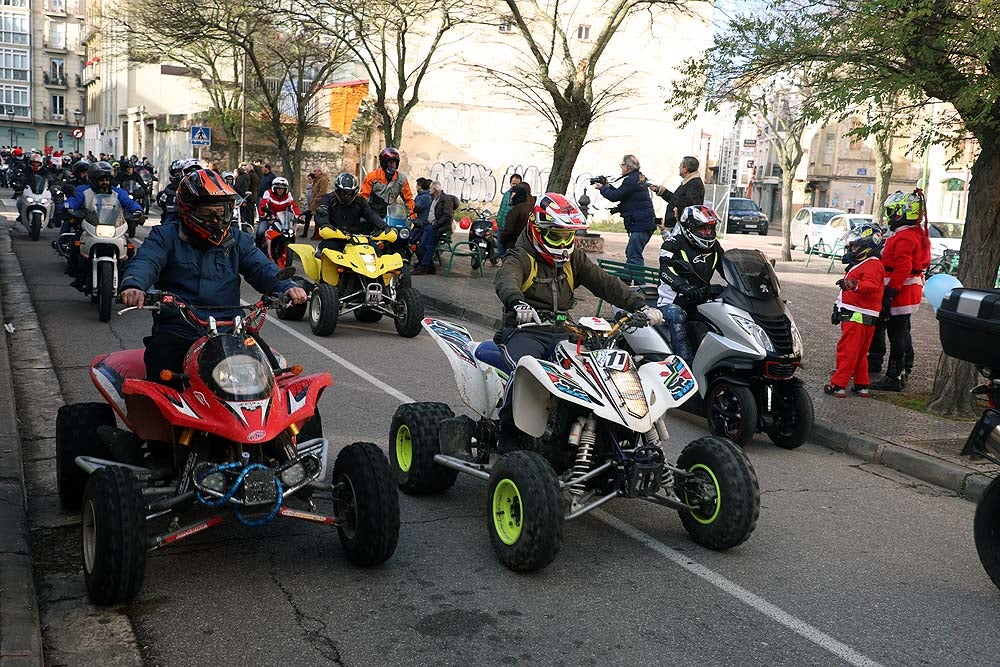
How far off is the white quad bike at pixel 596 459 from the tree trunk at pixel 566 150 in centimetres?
1243

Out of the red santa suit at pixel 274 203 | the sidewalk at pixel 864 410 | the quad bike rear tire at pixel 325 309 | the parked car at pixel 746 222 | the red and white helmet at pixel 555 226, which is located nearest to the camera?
the red and white helmet at pixel 555 226

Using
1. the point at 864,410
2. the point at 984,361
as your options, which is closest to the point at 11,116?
the point at 864,410

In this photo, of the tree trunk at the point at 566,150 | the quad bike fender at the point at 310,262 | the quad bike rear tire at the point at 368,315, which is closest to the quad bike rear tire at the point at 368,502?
the quad bike fender at the point at 310,262

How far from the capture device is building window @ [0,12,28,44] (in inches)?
4247

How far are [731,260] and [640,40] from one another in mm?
37815

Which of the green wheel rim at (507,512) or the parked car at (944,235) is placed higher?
the parked car at (944,235)

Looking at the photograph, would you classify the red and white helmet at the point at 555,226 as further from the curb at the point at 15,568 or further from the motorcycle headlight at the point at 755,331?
the curb at the point at 15,568

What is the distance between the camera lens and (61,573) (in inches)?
198

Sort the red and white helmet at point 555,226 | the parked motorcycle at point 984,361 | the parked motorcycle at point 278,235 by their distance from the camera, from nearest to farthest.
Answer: the parked motorcycle at point 984,361
the red and white helmet at point 555,226
the parked motorcycle at point 278,235

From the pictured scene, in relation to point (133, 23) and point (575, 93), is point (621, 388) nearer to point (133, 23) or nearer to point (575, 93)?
point (575, 93)

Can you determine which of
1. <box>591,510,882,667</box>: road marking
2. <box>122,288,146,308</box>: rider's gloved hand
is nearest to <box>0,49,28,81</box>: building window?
<box>122,288,146,308</box>: rider's gloved hand

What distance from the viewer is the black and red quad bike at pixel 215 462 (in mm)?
4488

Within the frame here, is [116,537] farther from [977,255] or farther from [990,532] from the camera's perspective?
[977,255]

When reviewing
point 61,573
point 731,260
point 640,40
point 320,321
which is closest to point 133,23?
point 640,40
